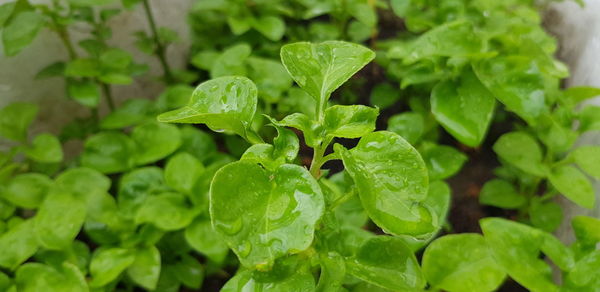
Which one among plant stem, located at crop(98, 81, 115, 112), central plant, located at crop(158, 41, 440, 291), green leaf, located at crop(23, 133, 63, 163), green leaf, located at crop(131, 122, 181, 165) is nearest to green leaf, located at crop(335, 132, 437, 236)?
central plant, located at crop(158, 41, 440, 291)

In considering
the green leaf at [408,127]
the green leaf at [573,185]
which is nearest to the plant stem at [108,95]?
the green leaf at [408,127]

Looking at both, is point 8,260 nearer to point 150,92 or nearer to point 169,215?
point 169,215

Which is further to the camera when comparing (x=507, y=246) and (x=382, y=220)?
(x=507, y=246)

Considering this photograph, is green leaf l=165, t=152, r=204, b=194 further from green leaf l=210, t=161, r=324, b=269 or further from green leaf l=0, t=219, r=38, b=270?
green leaf l=210, t=161, r=324, b=269

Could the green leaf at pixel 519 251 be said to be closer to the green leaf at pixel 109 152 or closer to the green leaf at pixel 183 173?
the green leaf at pixel 183 173

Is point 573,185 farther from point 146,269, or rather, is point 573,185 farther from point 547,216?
point 146,269

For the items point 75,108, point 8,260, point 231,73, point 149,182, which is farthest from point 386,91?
point 8,260
